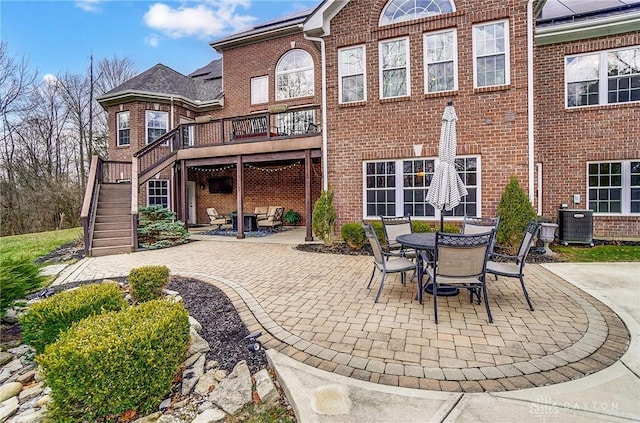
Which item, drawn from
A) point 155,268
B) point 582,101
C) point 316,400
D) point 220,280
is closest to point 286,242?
point 220,280

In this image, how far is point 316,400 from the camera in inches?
88.7

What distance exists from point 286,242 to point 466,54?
706 centimetres

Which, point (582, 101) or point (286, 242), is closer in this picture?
point (582, 101)

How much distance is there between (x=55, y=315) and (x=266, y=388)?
7.58 ft

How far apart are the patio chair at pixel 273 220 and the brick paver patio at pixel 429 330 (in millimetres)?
7015

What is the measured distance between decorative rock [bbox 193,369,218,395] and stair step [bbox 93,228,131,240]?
7.88 m

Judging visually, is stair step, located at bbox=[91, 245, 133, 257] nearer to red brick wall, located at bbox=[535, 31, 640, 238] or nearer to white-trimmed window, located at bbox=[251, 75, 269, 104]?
white-trimmed window, located at bbox=[251, 75, 269, 104]

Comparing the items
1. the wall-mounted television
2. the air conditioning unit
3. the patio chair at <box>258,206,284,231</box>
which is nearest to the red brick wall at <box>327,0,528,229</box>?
the air conditioning unit

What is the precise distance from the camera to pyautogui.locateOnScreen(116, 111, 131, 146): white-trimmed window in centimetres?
1457

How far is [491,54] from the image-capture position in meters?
7.92

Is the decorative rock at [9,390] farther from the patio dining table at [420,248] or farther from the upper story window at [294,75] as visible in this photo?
the upper story window at [294,75]

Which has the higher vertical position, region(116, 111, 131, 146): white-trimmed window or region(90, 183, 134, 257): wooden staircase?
region(116, 111, 131, 146): white-trimmed window

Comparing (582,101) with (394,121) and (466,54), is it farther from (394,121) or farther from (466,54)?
(394,121)

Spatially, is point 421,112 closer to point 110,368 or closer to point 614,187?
point 614,187
